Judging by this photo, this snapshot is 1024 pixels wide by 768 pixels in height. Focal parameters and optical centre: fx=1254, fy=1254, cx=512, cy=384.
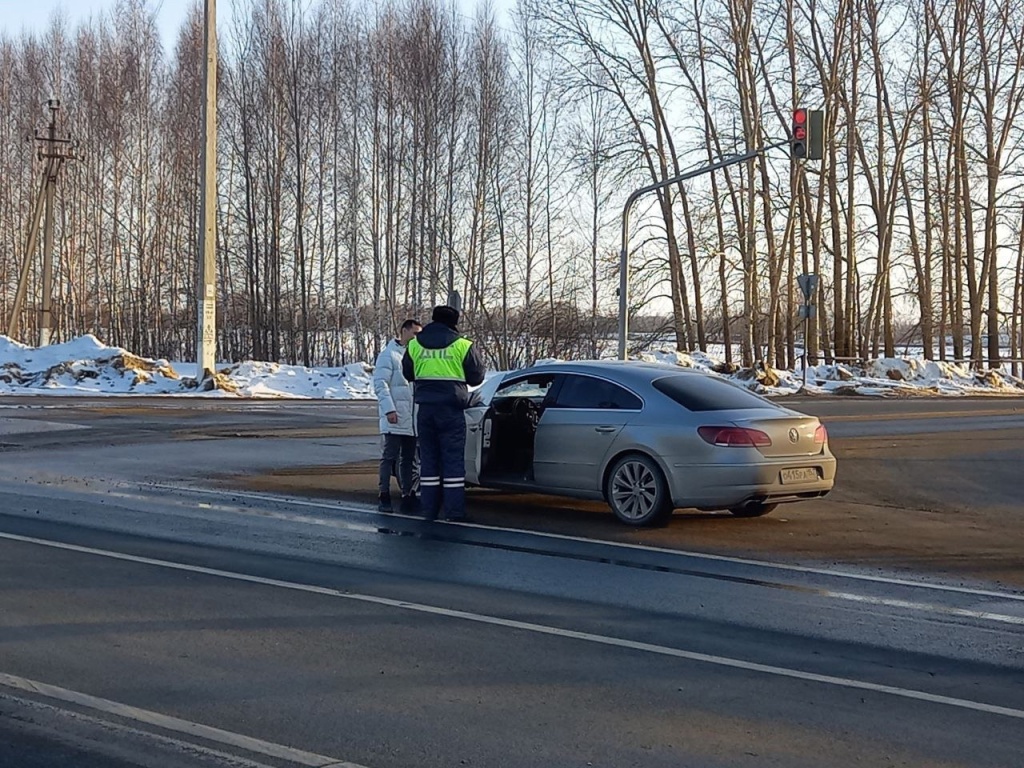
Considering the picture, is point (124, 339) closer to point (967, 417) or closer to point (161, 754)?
point (967, 417)

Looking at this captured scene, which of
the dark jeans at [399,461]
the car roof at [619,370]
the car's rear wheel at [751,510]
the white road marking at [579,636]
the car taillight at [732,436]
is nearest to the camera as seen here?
the white road marking at [579,636]

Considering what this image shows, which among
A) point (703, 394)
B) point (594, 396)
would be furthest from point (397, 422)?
point (703, 394)

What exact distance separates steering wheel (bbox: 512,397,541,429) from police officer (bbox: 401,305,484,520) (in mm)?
930

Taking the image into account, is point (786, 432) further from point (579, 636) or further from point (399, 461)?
point (579, 636)

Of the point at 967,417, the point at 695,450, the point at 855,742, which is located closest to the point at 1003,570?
the point at 695,450

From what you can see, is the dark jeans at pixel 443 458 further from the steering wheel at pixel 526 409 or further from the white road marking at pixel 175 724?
the white road marking at pixel 175 724

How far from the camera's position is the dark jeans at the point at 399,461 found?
12.0 meters

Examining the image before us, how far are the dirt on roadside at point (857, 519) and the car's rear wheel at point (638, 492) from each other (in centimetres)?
12

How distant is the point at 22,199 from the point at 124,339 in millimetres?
9606

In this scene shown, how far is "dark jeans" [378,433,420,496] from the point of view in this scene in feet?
39.4

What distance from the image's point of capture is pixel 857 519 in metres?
11.8

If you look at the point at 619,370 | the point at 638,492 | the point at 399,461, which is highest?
the point at 619,370

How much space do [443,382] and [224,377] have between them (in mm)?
22007

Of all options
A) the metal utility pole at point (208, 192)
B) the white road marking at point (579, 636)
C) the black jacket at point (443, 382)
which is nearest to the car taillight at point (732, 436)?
the black jacket at point (443, 382)
